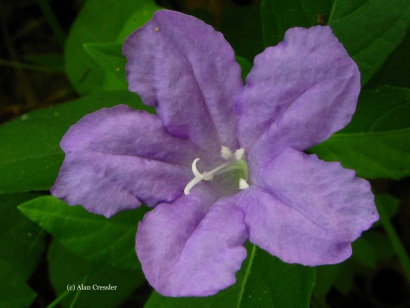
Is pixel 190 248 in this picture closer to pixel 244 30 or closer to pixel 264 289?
pixel 264 289

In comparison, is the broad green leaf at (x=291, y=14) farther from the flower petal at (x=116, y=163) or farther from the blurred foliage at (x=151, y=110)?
the flower petal at (x=116, y=163)

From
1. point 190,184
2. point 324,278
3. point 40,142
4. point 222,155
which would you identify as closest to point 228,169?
point 222,155

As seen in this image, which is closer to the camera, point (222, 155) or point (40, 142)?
point (222, 155)

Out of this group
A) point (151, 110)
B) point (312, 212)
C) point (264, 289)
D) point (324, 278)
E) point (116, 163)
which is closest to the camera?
point (312, 212)

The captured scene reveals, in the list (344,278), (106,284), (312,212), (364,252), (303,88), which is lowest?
(344,278)

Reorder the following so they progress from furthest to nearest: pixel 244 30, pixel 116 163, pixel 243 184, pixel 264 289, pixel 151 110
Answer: pixel 244 30 → pixel 151 110 → pixel 264 289 → pixel 243 184 → pixel 116 163

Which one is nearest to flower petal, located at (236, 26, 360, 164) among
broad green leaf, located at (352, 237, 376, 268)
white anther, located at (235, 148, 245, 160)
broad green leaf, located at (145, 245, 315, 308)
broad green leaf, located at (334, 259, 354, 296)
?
white anther, located at (235, 148, 245, 160)

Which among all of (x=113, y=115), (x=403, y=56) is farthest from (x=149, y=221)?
(x=403, y=56)

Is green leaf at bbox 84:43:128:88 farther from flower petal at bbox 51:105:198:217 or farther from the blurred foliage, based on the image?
flower petal at bbox 51:105:198:217
